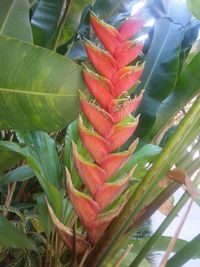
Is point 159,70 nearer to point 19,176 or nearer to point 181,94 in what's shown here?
point 181,94

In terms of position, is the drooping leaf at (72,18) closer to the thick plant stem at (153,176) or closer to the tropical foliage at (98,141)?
the tropical foliage at (98,141)

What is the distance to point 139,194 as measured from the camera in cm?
36

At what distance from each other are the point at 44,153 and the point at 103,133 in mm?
193

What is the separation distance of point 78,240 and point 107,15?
2.64 feet

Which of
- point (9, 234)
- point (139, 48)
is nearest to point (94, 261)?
point (9, 234)

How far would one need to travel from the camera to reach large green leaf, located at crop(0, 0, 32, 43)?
1.81 ft

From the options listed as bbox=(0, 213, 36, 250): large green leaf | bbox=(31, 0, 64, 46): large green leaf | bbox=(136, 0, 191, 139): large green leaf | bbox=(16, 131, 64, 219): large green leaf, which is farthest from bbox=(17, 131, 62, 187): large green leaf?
bbox=(31, 0, 64, 46): large green leaf

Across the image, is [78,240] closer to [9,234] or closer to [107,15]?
[9,234]

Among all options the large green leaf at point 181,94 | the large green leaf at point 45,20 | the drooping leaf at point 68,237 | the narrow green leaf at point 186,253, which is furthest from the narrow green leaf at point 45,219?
the large green leaf at point 45,20

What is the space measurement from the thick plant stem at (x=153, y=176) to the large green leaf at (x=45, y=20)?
533mm

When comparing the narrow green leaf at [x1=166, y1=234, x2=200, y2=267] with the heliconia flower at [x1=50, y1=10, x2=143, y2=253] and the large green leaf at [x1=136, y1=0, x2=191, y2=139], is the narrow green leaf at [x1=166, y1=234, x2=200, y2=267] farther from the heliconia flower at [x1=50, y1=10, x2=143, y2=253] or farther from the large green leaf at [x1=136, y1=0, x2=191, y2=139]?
the large green leaf at [x1=136, y1=0, x2=191, y2=139]

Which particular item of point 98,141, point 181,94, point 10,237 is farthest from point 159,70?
point 10,237

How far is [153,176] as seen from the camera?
36cm

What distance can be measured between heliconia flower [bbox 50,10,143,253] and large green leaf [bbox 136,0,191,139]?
289 millimetres
